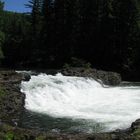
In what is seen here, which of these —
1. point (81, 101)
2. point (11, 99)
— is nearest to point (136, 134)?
point (11, 99)

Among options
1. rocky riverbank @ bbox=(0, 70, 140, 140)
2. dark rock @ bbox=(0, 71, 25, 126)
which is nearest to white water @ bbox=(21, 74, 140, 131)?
dark rock @ bbox=(0, 71, 25, 126)

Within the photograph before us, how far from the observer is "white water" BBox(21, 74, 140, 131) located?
25719mm

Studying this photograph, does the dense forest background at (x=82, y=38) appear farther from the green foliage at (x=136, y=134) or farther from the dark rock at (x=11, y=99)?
the green foliage at (x=136, y=134)

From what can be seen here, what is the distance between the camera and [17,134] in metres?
16.5

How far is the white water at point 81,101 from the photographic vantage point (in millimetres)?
25719

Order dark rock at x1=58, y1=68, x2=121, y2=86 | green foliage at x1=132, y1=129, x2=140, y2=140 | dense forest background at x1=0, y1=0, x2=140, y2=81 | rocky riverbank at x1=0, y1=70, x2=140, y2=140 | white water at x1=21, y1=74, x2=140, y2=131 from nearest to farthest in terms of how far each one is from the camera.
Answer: green foliage at x1=132, y1=129, x2=140, y2=140 → rocky riverbank at x1=0, y1=70, x2=140, y2=140 → white water at x1=21, y1=74, x2=140, y2=131 → dark rock at x1=58, y1=68, x2=121, y2=86 → dense forest background at x1=0, y1=0, x2=140, y2=81

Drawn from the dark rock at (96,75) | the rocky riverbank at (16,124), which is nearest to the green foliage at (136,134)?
the rocky riverbank at (16,124)

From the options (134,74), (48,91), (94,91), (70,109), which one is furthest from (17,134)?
(134,74)

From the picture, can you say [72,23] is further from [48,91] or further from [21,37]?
[48,91]

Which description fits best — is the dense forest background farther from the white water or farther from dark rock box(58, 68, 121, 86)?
the white water

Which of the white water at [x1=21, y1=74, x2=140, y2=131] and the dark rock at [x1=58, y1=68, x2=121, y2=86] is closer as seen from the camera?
the white water at [x1=21, y1=74, x2=140, y2=131]

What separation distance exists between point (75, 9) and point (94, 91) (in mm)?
34238

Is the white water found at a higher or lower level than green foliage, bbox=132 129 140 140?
lower

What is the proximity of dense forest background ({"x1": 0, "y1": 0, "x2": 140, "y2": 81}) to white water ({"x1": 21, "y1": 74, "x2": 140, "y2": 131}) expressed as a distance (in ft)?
65.3
